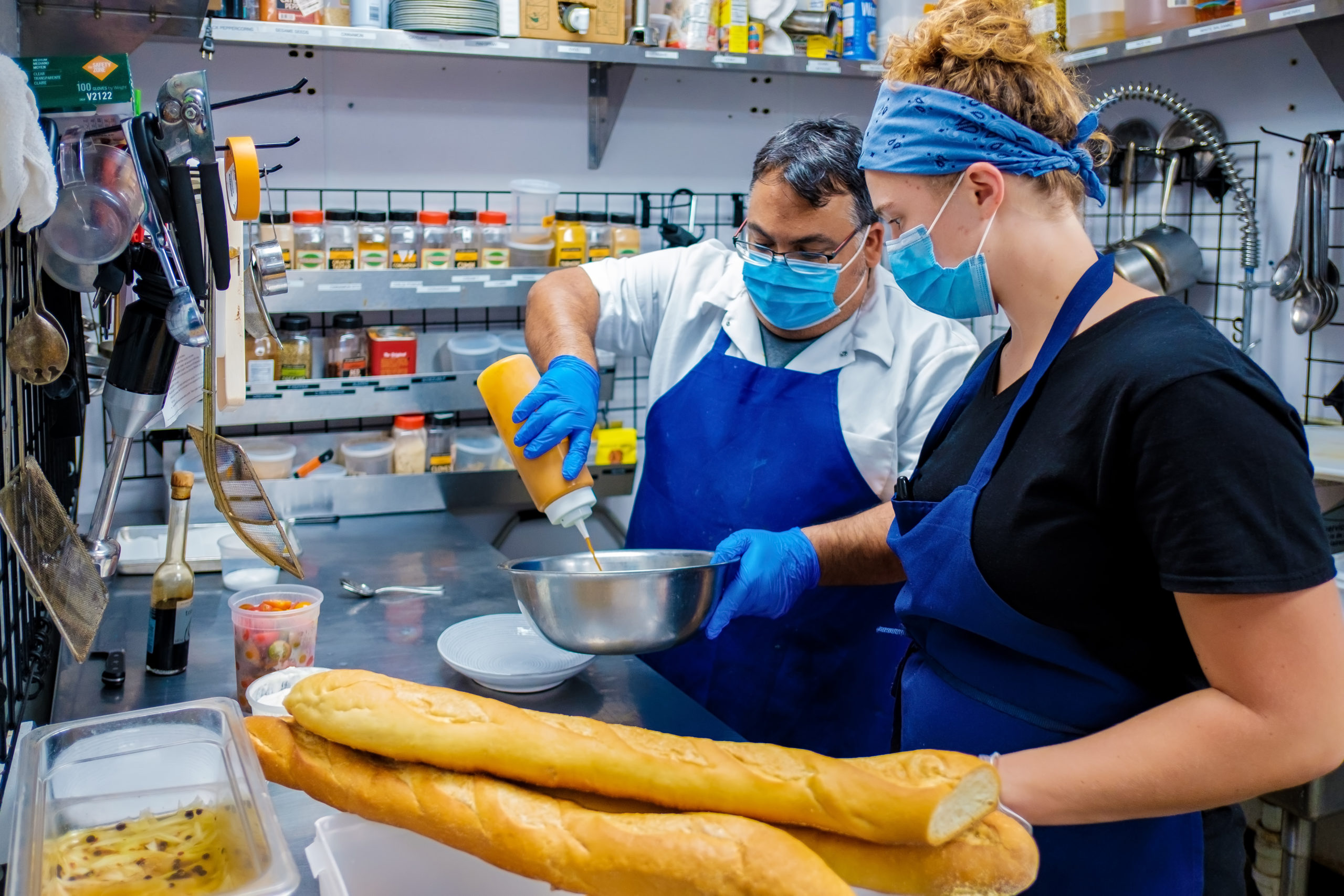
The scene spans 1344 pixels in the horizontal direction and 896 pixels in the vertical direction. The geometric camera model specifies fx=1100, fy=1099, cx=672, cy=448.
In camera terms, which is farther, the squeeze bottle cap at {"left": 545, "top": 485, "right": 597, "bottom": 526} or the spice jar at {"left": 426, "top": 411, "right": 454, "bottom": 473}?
the spice jar at {"left": 426, "top": 411, "right": 454, "bottom": 473}

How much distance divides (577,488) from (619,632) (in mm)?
309

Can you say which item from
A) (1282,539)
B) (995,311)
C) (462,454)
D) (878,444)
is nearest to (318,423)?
(462,454)

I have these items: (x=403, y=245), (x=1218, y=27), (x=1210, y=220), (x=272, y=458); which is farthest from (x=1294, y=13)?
(x=272, y=458)

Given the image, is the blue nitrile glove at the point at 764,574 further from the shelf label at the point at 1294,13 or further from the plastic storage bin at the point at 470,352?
the shelf label at the point at 1294,13

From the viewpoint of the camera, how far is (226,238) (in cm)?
132

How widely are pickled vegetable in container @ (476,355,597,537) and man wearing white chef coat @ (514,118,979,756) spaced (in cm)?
13

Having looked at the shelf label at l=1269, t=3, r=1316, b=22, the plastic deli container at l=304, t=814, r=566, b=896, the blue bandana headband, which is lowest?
the plastic deli container at l=304, t=814, r=566, b=896

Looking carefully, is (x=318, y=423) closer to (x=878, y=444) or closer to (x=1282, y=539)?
(x=878, y=444)

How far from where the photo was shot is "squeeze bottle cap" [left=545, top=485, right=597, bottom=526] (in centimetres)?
164

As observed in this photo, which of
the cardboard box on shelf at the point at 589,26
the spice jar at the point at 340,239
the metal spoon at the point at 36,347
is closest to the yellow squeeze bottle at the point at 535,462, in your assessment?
the metal spoon at the point at 36,347

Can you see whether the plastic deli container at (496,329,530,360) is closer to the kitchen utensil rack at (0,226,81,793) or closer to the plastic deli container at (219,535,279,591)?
the plastic deli container at (219,535,279,591)

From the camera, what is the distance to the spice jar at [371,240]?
Result: 2.86 m

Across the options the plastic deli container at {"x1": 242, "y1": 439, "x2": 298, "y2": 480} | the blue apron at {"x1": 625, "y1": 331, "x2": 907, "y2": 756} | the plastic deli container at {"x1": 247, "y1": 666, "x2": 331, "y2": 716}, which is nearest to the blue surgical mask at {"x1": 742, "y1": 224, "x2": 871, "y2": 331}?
the blue apron at {"x1": 625, "y1": 331, "x2": 907, "y2": 756}

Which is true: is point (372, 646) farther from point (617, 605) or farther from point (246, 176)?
point (246, 176)
